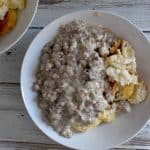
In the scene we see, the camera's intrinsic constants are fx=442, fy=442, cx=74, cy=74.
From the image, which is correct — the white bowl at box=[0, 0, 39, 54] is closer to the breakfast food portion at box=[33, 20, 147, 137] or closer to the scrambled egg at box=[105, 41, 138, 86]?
the breakfast food portion at box=[33, 20, 147, 137]

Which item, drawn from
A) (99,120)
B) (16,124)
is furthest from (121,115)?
(16,124)

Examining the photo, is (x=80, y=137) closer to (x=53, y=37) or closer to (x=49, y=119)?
(x=49, y=119)

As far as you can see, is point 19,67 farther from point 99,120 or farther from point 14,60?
point 99,120

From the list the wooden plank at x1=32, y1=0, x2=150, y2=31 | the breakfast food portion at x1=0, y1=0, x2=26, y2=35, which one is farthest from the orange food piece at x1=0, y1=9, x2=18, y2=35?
the wooden plank at x1=32, y1=0, x2=150, y2=31

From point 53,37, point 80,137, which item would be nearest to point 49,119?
point 80,137

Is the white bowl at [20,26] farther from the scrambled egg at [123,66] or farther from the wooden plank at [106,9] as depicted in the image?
the scrambled egg at [123,66]

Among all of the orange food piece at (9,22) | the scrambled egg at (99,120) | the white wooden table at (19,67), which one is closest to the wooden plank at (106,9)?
the white wooden table at (19,67)
